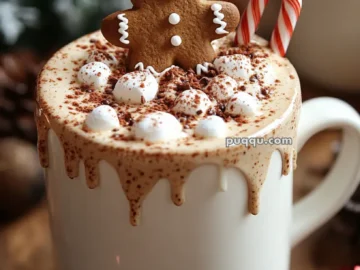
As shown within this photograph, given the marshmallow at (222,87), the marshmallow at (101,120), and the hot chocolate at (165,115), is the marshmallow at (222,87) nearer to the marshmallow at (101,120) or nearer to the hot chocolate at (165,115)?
the hot chocolate at (165,115)

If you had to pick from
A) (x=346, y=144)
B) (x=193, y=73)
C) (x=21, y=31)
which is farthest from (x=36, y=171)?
(x=346, y=144)

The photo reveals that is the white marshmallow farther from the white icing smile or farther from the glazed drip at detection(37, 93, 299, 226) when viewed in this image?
the white icing smile

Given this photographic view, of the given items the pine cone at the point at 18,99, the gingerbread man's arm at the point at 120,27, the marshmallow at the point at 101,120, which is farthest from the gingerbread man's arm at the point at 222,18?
the pine cone at the point at 18,99

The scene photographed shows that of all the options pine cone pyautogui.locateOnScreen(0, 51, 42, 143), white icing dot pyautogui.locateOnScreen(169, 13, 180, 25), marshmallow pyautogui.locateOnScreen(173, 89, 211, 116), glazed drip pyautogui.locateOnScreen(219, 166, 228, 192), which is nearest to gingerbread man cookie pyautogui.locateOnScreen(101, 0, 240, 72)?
white icing dot pyautogui.locateOnScreen(169, 13, 180, 25)

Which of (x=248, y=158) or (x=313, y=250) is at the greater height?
(x=248, y=158)

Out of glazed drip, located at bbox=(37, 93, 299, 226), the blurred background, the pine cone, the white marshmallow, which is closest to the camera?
glazed drip, located at bbox=(37, 93, 299, 226)

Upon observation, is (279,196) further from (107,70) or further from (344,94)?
(344,94)

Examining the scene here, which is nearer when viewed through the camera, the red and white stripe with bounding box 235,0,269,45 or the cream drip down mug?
the cream drip down mug
